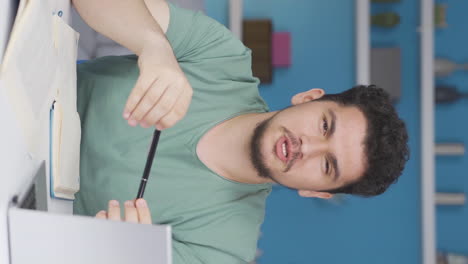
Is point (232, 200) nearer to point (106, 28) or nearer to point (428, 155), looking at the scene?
point (106, 28)

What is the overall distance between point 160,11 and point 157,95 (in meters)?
0.40

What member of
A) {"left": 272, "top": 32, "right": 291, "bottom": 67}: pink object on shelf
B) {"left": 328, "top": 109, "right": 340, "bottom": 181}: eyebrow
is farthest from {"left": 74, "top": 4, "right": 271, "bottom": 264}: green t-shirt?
{"left": 272, "top": 32, "right": 291, "bottom": 67}: pink object on shelf

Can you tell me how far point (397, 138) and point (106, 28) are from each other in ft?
2.58

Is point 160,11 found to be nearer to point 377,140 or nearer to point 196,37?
point 196,37

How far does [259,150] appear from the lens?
1.19 meters

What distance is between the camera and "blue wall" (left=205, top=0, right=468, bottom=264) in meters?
2.22

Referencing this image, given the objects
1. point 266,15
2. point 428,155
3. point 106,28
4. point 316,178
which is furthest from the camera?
point 266,15

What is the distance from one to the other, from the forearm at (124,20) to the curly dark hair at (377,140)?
21.3 inches

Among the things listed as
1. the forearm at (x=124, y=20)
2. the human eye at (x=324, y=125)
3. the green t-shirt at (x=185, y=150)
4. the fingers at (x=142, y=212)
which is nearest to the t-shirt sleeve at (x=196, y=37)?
the green t-shirt at (x=185, y=150)

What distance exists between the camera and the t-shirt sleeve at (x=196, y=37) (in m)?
1.14

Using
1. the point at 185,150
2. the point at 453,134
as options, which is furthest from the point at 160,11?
the point at 453,134

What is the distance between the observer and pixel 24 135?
71cm

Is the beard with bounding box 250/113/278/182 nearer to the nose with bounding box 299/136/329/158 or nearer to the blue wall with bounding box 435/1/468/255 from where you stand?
the nose with bounding box 299/136/329/158

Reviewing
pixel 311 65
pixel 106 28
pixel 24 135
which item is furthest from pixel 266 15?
pixel 24 135
